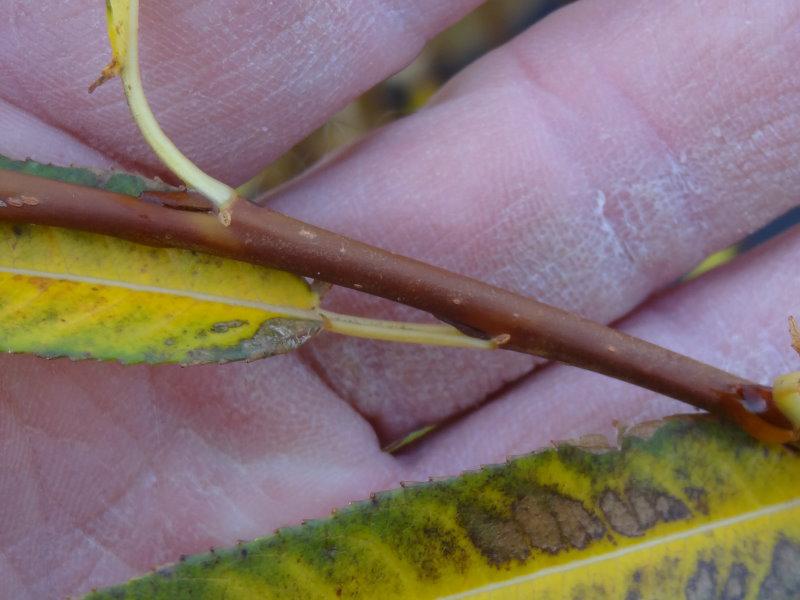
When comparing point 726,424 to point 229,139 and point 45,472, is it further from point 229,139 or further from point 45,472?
point 45,472

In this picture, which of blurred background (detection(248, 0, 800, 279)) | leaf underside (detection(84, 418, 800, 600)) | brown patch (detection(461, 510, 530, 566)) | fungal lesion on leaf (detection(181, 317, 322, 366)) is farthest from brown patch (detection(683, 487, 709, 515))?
blurred background (detection(248, 0, 800, 279))

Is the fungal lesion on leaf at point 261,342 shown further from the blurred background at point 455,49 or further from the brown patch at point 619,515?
the blurred background at point 455,49

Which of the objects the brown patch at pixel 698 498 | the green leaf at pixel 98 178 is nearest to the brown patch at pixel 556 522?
the brown patch at pixel 698 498

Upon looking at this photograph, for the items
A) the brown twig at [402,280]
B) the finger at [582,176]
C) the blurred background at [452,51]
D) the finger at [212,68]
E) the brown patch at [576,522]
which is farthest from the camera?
the blurred background at [452,51]

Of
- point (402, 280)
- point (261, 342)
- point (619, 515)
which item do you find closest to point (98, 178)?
point (261, 342)

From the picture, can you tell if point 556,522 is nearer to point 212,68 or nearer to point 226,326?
point 226,326

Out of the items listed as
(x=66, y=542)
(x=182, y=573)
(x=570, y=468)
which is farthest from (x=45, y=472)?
(x=570, y=468)
